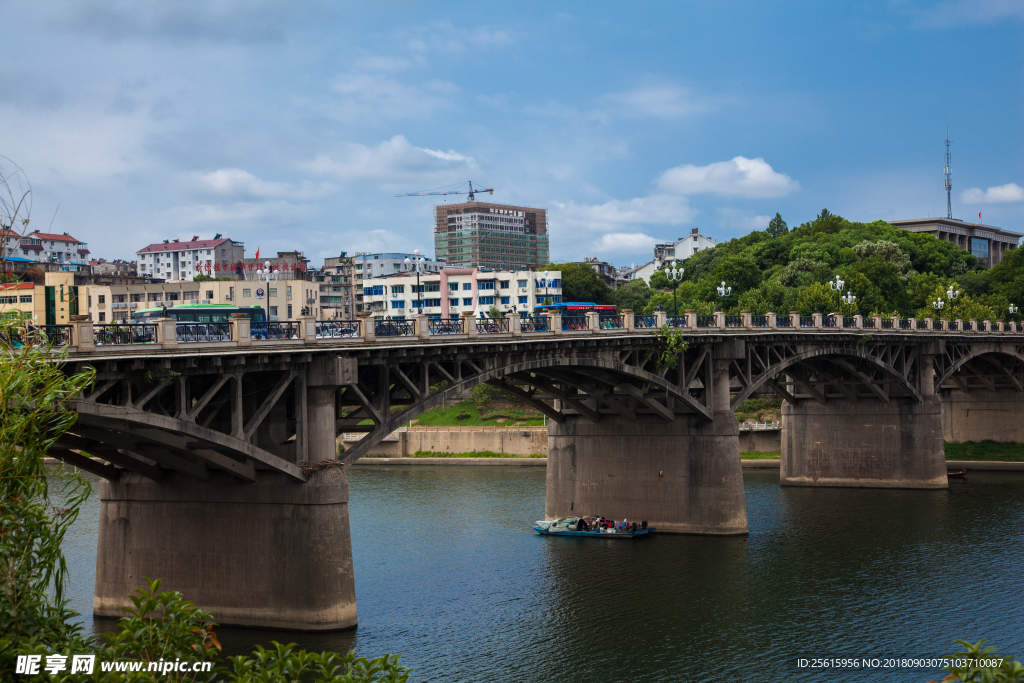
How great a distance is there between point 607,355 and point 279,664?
118 ft

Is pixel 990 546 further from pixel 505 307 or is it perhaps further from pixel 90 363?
pixel 505 307

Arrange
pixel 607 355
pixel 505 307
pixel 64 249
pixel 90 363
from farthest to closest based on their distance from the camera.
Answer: pixel 64 249 → pixel 505 307 → pixel 607 355 → pixel 90 363

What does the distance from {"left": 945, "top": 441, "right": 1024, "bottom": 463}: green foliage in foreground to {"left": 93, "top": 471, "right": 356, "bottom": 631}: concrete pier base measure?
63855 millimetres

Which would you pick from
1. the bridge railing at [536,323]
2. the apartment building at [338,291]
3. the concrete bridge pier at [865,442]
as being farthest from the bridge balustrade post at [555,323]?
the apartment building at [338,291]

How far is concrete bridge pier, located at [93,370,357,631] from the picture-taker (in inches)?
1353

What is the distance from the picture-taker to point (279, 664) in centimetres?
1381

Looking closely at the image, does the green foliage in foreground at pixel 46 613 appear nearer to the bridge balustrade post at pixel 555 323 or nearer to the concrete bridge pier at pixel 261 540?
the concrete bridge pier at pixel 261 540

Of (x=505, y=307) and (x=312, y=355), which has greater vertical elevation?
(x=505, y=307)

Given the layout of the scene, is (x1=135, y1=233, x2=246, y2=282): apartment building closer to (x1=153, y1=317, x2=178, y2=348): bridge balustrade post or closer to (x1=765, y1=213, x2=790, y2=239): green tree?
(x1=765, y1=213, x2=790, y2=239): green tree

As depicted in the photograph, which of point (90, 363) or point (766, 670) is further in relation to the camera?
point (766, 670)

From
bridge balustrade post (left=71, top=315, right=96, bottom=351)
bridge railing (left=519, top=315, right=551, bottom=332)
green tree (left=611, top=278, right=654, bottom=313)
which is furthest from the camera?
green tree (left=611, top=278, right=654, bottom=313)

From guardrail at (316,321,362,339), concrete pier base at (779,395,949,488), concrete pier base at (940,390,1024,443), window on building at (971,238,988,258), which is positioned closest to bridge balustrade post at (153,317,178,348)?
guardrail at (316,321,362,339)

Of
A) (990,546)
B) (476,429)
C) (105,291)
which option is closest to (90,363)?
(990,546)

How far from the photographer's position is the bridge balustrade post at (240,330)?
31359mm
